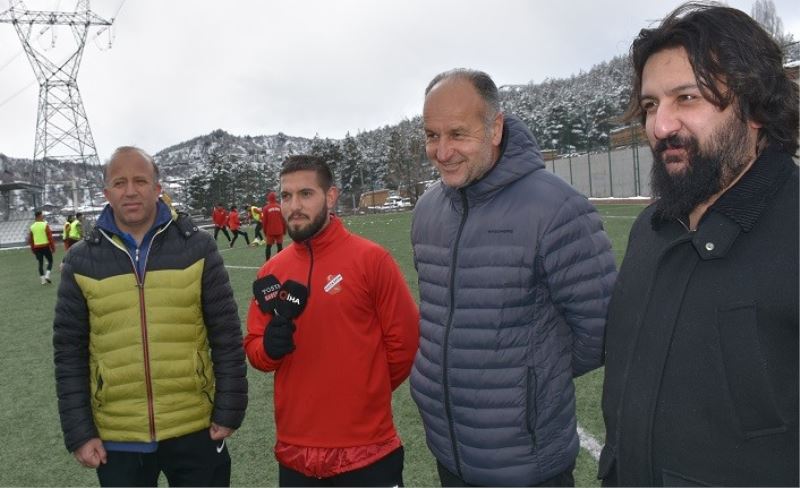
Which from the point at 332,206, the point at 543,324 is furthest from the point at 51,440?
the point at 543,324

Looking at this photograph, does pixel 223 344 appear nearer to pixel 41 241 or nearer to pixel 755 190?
pixel 755 190

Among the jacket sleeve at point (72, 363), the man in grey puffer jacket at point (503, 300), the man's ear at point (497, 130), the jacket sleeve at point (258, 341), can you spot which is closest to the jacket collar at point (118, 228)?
the jacket sleeve at point (72, 363)

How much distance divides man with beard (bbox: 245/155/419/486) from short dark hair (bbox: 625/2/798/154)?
155cm

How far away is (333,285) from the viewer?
2.68 meters

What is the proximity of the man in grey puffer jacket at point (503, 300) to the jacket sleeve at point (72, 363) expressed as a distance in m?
1.46

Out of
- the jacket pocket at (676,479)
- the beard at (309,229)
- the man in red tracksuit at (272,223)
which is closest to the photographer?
the jacket pocket at (676,479)

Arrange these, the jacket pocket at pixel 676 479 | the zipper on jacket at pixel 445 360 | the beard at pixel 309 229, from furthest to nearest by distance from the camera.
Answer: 1. the beard at pixel 309 229
2. the zipper on jacket at pixel 445 360
3. the jacket pocket at pixel 676 479

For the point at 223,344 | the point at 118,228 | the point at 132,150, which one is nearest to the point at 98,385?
the point at 223,344

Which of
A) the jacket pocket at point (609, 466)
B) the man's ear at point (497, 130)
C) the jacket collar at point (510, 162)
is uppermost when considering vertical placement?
the man's ear at point (497, 130)

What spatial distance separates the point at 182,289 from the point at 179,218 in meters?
0.35

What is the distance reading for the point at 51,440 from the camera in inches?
197

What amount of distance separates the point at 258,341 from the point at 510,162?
51.1 inches

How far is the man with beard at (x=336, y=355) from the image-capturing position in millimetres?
2605

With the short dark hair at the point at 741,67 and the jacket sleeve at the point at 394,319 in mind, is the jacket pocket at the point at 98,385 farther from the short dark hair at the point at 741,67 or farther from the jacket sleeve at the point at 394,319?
the short dark hair at the point at 741,67
